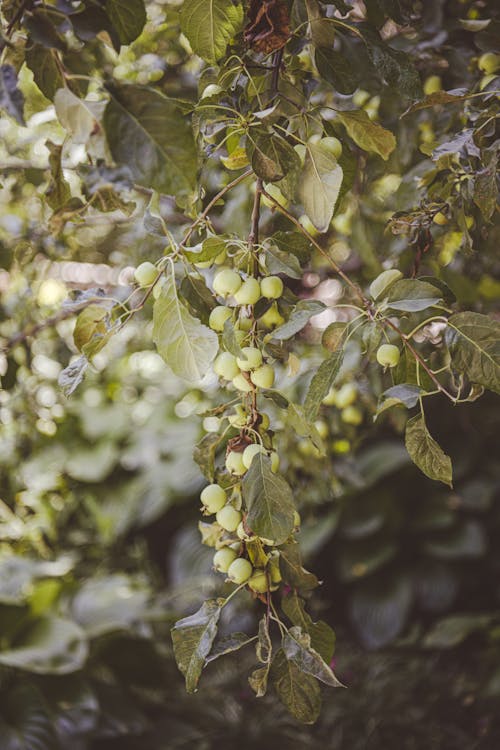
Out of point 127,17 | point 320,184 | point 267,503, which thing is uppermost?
point 127,17

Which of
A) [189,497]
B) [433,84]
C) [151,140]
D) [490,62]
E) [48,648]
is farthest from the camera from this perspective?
[189,497]

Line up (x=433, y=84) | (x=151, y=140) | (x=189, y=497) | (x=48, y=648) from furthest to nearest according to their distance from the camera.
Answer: (x=189, y=497)
(x=48, y=648)
(x=433, y=84)
(x=151, y=140)

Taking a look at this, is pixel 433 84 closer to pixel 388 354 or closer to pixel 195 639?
pixel 388 354

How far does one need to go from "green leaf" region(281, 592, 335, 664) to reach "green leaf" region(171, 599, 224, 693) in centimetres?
5

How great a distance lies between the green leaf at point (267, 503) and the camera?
396 millimetres

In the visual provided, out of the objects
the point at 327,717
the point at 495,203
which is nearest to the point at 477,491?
the point at 327,717

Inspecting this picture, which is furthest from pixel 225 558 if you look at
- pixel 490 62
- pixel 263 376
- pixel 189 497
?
pixel 189 497

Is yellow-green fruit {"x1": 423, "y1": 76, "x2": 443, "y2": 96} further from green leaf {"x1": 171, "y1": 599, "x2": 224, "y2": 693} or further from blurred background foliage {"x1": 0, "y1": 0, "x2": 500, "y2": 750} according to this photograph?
green leaf {"x1": 171, "y1": 599, "x2": 224, "y2": 693}

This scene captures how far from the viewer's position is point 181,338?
0.42 metres

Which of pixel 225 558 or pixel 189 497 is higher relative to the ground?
pixel 225 558

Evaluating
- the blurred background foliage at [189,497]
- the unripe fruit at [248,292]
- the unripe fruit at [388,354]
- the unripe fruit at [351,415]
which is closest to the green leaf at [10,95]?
the blurred background foliage at [189,497]

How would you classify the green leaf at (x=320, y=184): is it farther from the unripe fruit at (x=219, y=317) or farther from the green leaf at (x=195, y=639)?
the green leaf at (x=195, y=639)

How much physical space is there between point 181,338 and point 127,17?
0.20 metres

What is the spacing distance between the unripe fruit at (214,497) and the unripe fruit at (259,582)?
0.17ft
